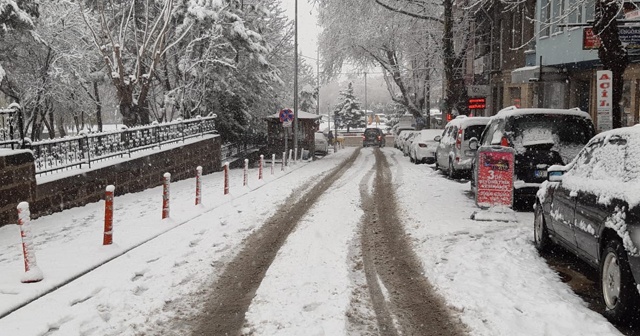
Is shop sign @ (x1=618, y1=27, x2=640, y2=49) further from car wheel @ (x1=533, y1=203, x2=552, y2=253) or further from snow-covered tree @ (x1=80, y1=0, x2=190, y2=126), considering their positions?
snow-covered tree @ (x1=80, y1=0, x2=190, y2=126)

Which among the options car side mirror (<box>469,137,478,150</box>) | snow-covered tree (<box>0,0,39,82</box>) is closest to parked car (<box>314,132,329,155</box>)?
snow-covered tree (<box>0,0,39,82</box>)

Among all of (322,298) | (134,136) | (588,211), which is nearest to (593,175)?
(588,211)

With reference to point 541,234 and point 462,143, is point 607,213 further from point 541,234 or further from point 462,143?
point 462,143

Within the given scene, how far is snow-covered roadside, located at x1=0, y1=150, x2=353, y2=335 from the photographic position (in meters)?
5.63

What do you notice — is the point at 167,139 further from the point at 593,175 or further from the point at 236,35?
the point at 593,175

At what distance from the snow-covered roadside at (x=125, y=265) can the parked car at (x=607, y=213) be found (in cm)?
421

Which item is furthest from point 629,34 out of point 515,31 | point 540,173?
point 515,31

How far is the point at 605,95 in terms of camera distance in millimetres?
9961

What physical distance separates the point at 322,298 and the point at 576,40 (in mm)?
14748

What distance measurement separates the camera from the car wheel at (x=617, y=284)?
16.4 feet

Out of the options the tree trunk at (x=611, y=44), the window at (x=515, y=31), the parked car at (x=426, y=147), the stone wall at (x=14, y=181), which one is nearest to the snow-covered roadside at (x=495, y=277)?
the tree trunk at (x=611, y=44)

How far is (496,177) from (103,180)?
10.1 meters

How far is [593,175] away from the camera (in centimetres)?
638

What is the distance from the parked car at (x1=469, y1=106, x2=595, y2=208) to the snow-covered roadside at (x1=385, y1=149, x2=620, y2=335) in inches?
32.8
